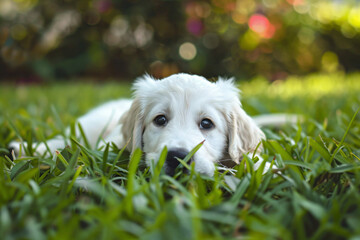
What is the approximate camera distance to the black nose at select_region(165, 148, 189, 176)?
2039 millimetres

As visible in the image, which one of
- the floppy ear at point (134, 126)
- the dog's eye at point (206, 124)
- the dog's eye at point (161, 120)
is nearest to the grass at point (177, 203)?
the floppy ear at point (134, 126)

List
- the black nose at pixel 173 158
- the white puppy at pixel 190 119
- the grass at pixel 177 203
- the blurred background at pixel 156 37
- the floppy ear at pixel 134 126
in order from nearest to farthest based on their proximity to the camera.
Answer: the grass at pixel 177 203, the black nose at pixel 173 158, the white puppy at pixel 190 119, the floppy ear at pixel 134 126, the blurred background at pixel 156 37

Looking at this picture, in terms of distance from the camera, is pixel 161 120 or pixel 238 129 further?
pixel 238 129

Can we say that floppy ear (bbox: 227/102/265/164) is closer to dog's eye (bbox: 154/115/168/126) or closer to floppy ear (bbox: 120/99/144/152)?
dog's eye (bbox: 154/115/168/126)

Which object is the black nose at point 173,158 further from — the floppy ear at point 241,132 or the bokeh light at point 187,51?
the bokeh light at point 187,51

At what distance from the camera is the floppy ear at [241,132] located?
101 inches

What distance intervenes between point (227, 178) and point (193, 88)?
0.79 metres

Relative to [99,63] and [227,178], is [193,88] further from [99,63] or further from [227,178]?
[99,63]

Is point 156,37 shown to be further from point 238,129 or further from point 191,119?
point 191,119

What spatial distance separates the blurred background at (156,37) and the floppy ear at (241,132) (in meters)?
5.88

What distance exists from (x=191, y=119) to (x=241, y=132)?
0.45 m

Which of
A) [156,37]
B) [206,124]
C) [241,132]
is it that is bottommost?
[241,132]

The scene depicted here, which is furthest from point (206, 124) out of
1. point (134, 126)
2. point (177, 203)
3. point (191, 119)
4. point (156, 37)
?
point (156, 37)

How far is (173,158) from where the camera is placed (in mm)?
2039
